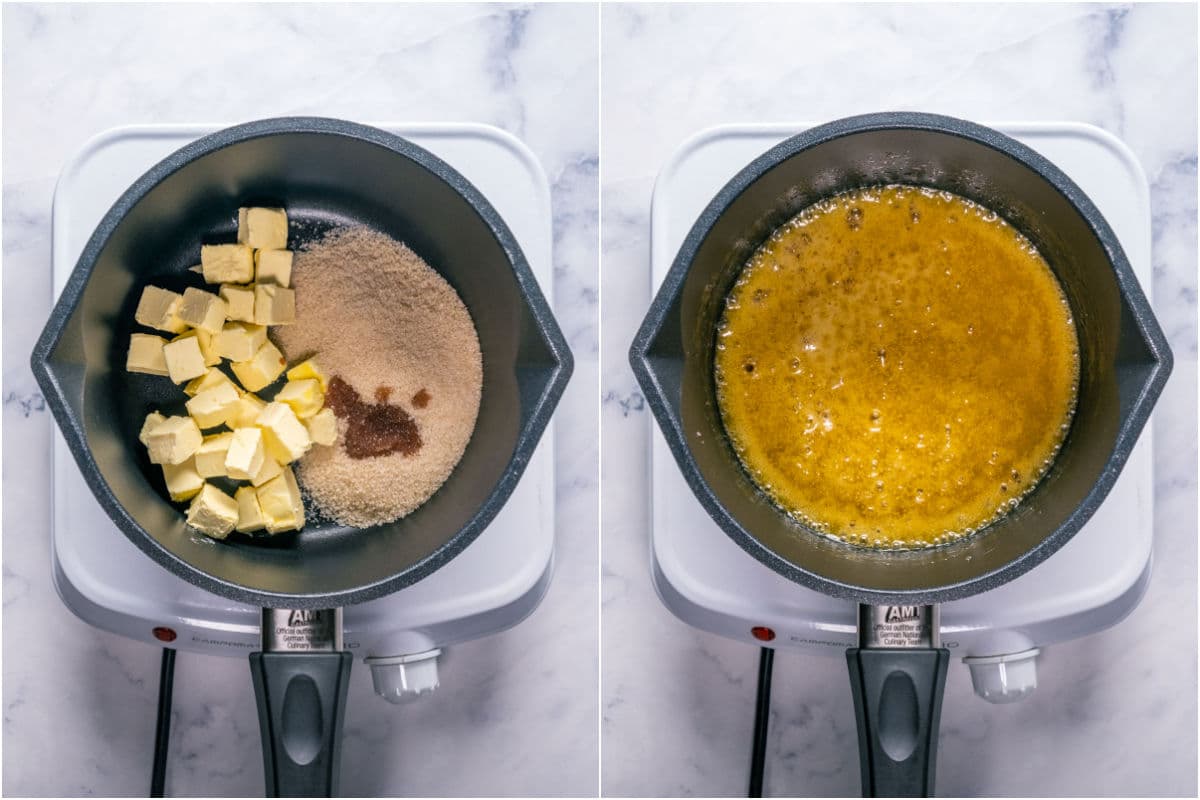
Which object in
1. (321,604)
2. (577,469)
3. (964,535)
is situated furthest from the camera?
(577,469)

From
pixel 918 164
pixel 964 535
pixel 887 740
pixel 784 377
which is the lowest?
pixel 887 740

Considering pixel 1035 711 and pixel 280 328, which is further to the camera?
pixel 1035 711

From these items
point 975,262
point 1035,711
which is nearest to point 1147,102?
point 975,262

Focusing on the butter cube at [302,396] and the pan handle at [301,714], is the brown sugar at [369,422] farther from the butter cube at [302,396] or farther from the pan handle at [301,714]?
the pan handle at [301,714]

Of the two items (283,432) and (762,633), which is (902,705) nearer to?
(762,633)

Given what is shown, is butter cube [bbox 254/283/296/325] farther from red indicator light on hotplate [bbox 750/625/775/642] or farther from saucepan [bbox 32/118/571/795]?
red indicator light on hotplate [bbox 750/625/775/642]

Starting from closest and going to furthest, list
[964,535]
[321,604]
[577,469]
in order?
[321,604], [964,535], [577,469]

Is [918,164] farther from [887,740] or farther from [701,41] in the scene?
[887,740]
